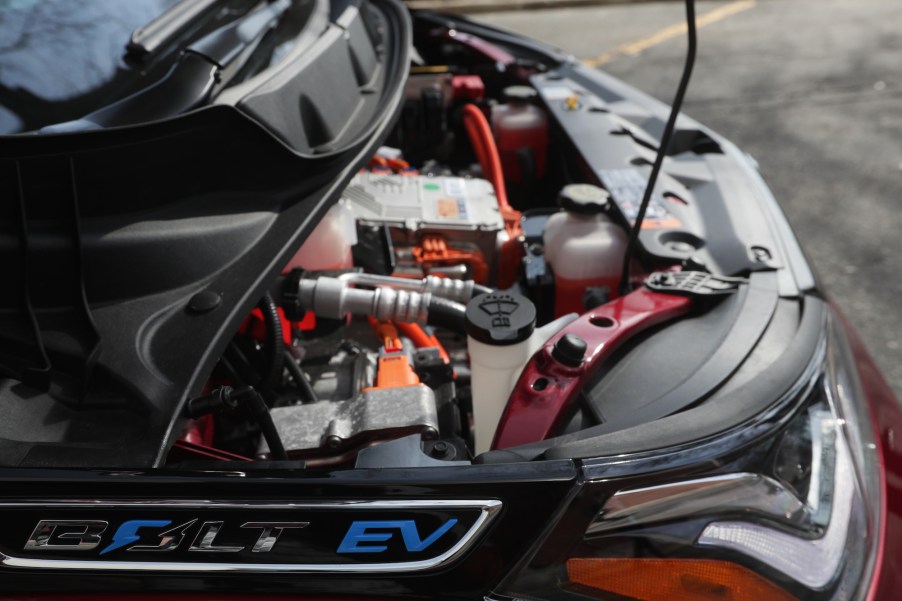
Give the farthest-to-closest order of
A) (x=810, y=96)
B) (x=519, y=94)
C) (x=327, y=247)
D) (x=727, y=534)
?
(x=810, y=96)
(x=519, y=94)
(x=327, y=247)
(x=727, y=534)

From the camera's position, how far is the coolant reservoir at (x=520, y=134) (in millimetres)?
2451

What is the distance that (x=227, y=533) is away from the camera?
0.92 meters

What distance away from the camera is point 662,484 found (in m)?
1.00

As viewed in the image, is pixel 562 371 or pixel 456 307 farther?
pixel 456 307

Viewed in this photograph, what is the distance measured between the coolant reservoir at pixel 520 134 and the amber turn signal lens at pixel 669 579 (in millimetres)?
1632

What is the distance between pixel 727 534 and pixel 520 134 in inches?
65.4

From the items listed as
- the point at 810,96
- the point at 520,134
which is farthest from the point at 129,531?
the point at 810,96

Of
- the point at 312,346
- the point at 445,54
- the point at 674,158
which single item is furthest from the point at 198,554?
the point at 445,54

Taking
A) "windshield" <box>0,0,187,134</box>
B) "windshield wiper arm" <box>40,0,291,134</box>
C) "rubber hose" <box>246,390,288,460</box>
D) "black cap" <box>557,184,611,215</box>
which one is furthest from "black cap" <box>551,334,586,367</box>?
"windshield" <box>0,0,187,134</box>

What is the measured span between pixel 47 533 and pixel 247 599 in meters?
0.25

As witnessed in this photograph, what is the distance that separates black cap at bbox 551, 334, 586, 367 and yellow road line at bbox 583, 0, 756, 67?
5.24 meters

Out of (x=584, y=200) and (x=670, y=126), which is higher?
(x=670, y=126)

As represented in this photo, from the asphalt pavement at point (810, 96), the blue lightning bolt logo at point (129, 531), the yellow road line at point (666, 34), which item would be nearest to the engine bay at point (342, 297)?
the blue lightning bolt logo at point (129, 531)

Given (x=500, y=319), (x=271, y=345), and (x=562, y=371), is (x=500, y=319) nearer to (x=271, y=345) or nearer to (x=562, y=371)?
(x=562, y=371)
